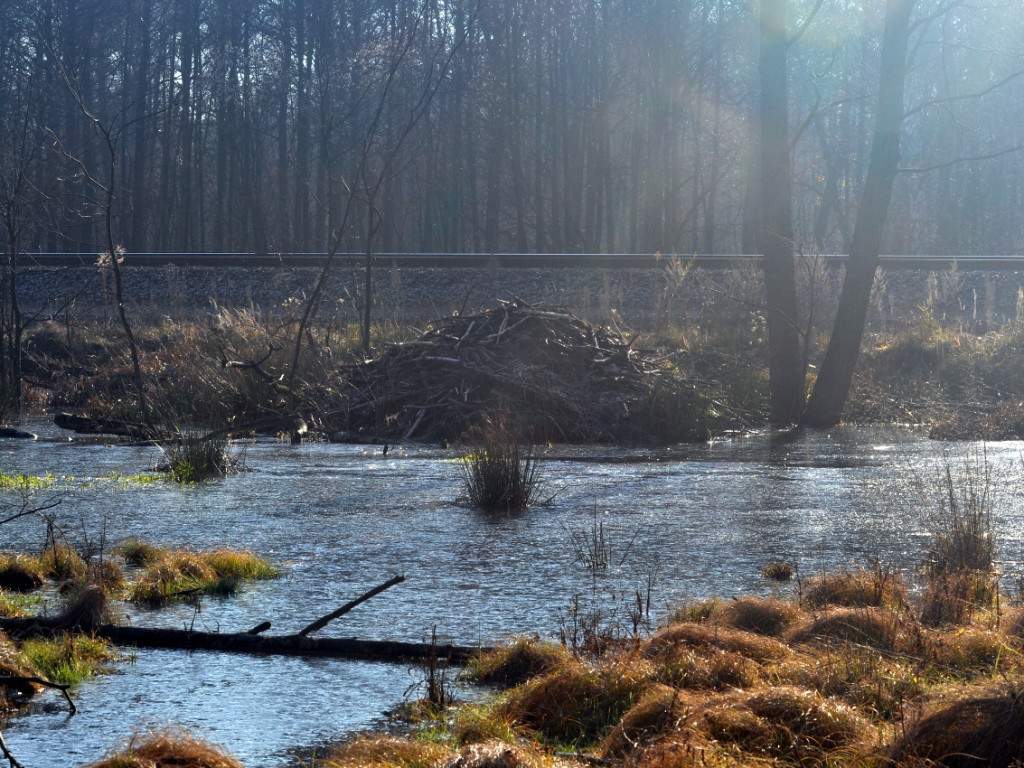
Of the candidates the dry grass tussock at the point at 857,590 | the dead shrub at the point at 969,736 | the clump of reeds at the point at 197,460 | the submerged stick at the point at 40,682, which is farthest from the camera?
the clump of reeds at the point at 197,460

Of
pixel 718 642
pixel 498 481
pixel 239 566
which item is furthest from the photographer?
pixel 498 481

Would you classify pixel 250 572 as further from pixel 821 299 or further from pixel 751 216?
pixel 751 216

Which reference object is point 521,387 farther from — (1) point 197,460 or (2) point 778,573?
(2) point 778,573

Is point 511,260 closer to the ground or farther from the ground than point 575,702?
farther from the ground

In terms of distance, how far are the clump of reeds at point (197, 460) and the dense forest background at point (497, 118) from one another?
25.5 m

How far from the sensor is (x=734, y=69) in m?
38.7

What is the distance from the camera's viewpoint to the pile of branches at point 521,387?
43.8 feet

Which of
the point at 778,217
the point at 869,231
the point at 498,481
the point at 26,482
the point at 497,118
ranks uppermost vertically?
the point at 497,118

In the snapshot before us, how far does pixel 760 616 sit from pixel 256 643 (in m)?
2.05

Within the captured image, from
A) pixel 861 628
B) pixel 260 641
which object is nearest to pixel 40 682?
pixel 260 641

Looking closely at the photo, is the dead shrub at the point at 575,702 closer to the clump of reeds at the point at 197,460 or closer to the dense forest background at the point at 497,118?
the clump of reeds at the point at 197,460

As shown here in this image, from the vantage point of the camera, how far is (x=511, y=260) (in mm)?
24953

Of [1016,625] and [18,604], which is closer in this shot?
[1016,625]

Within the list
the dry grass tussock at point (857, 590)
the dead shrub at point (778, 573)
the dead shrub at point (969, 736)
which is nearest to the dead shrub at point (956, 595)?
the dry grass tussock at point (857, 590)
